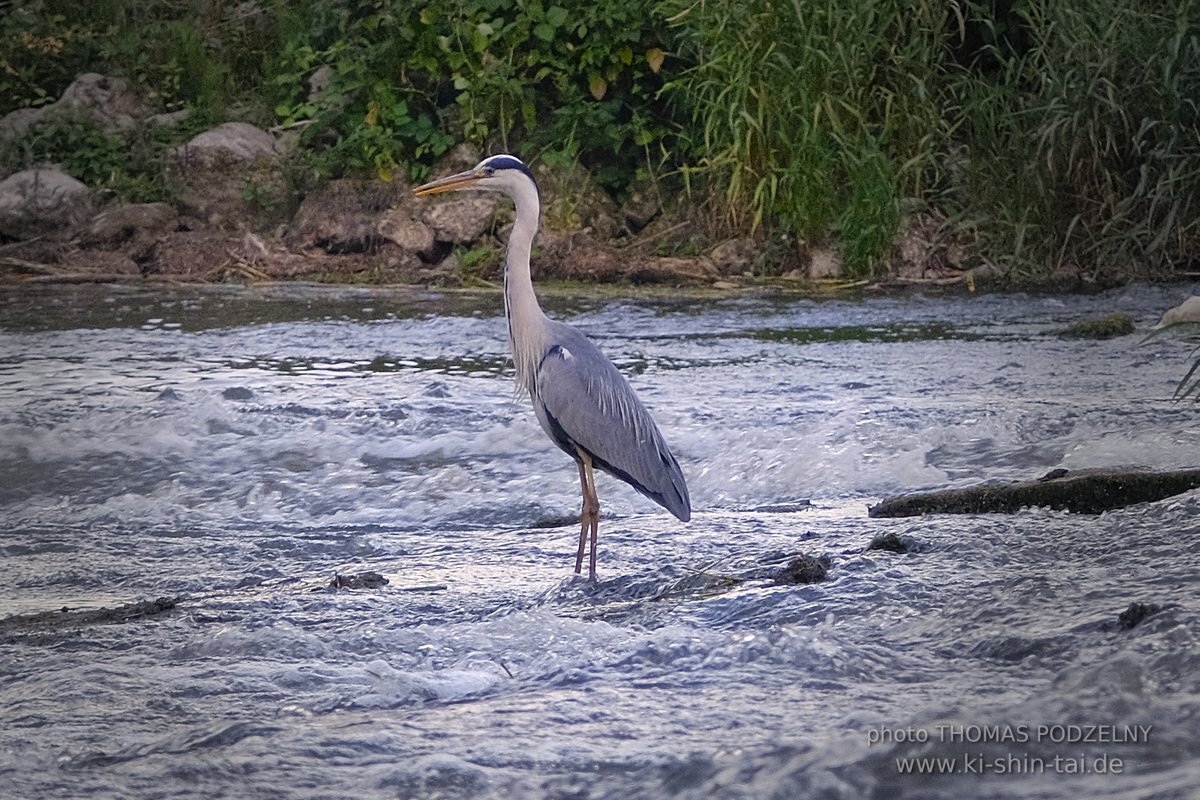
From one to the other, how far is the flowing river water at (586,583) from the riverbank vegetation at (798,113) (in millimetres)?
1337

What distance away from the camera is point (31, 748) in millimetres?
2549

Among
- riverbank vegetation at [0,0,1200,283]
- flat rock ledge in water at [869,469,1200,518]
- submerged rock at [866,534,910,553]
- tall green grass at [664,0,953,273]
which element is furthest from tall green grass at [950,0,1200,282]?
submerged rock at [866,534,910,553]

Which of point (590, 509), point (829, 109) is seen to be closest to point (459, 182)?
point (590, 509)

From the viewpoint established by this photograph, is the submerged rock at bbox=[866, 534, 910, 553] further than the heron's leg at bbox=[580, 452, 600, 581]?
No

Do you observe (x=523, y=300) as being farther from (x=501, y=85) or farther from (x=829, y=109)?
(x=501, y=85)

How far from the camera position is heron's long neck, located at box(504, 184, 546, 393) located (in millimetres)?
4277

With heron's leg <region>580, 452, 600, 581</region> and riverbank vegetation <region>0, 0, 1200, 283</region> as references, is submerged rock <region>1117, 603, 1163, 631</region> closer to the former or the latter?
heron's leg <region>580, 452, 600, 581</region>

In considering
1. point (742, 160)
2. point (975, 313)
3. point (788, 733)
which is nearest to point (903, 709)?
point (788, 733)

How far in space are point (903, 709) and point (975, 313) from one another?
519 cm

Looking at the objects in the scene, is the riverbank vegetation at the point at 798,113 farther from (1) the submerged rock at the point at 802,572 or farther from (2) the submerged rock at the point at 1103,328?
(1) the submerged rock at the point at 802,572

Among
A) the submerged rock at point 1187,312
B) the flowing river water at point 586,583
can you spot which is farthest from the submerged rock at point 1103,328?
the submerged rock at point 1187,312

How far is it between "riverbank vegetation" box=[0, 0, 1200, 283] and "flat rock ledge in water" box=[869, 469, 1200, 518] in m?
4.39

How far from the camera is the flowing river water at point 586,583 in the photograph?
7.86 feet

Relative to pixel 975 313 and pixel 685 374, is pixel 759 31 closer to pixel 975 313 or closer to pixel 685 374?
pixel 975 313
